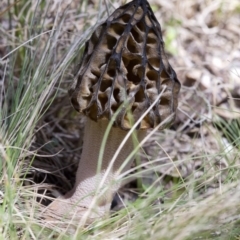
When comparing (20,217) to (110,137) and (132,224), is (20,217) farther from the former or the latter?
(110,137)

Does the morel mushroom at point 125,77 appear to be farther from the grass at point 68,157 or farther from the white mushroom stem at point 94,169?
the grass at point 68,157

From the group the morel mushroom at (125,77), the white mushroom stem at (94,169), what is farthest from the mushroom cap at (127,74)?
the white mushroom stem at (94,169)

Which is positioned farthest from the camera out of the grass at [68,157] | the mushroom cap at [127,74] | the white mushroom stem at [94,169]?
the white mushroom stem at [94,169]

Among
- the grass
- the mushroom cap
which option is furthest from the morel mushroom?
the grass

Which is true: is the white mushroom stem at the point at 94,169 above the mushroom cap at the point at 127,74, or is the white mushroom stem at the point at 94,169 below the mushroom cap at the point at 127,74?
below

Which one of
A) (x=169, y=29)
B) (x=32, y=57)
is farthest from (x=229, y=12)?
(x=32, y=57)

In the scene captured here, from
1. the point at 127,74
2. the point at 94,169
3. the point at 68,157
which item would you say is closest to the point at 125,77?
the point at 127,74

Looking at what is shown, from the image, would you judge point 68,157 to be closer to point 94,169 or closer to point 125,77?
point 94,169
